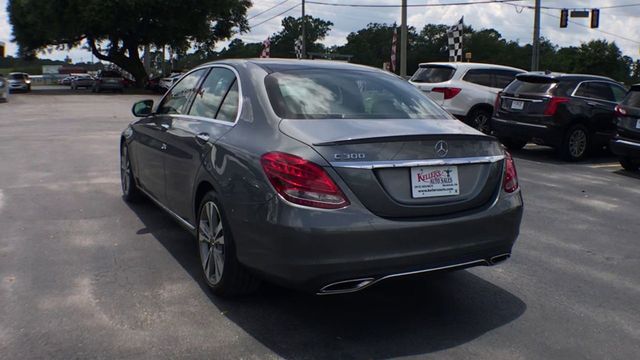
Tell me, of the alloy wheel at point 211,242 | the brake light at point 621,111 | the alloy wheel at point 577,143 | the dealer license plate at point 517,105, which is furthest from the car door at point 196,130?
the alloy wheel at point 577,143

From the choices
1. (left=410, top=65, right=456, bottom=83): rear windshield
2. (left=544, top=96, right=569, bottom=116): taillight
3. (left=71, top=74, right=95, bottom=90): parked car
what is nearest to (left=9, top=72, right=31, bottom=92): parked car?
(left=71, top=74, right=95, bottom=90): parked car

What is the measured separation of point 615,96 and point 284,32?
105393mm

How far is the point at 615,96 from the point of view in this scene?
11969mm

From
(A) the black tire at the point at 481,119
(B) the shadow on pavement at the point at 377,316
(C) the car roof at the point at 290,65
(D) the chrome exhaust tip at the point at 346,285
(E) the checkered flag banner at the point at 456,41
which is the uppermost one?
(E) the checkered flag banner at the point at 456,41

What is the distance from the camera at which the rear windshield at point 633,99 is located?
966 cm

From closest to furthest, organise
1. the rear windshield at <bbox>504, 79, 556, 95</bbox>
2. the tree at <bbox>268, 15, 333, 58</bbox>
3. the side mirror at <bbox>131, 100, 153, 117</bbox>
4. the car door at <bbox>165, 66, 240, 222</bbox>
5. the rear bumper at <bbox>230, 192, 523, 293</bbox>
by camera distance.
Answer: the rear bumper at <bbox>230, 192, 523, 293</bbox>
the car door at <bbox>165, 66, 240, 222</bbox>
the side mirror at <bbox>131, 100, 153, 117</bbox>
the rear windshield at <bbox>504, 79, 556, 95</bbox>
the tree at <bbox>268, 15, 333, 58</bbox>

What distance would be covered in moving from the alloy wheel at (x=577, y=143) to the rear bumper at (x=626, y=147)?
1.36 m

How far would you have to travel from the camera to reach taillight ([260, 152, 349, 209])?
334 centimetres

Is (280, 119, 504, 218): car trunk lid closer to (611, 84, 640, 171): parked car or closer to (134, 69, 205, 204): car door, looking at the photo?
(134, 69, 205, 204): car door

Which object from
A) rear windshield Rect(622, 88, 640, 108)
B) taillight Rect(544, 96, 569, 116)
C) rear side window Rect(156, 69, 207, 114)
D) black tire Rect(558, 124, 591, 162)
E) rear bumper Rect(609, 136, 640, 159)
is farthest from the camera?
black tire Rect(558, 124, 591, 162)

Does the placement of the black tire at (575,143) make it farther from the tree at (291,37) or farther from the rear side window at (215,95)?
the tree at (291,37)

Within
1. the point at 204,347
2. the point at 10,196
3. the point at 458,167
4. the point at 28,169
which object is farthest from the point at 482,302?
the point at 28,169

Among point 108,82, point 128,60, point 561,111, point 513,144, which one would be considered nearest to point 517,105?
point 561,111

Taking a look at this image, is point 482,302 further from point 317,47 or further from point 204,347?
point 317,47
